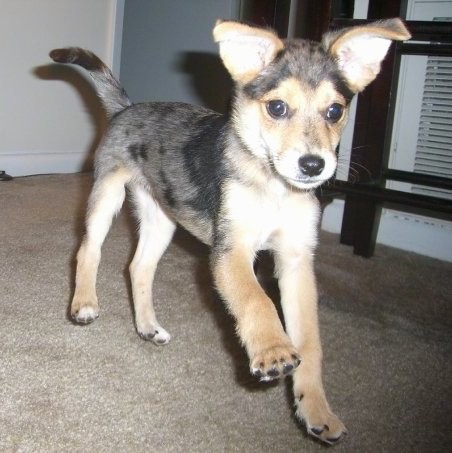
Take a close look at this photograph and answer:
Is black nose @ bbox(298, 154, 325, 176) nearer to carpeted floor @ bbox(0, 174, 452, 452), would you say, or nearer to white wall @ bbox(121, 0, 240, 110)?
carpeted floor @ bbox(0, 174, 452, 452)

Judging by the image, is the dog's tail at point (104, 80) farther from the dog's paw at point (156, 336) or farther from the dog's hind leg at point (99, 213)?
the dog's paw at point (156, 336)

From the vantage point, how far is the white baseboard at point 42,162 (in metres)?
3.37

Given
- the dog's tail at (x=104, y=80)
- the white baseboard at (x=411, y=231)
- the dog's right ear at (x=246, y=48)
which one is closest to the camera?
the dog's right ear at (x=246, y=48)

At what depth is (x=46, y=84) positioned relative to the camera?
3.41 m

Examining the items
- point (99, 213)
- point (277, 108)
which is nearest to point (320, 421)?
point (277, 108)

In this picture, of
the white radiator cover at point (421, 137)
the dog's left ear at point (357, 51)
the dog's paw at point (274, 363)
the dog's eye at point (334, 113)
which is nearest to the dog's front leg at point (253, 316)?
the dog's paw at point (274, 363)

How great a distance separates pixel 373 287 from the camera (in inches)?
87.7

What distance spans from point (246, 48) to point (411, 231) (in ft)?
5.83

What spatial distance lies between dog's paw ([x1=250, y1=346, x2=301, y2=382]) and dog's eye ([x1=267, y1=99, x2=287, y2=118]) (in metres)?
0.61

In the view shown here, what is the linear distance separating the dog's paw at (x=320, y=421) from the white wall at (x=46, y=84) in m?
2.75

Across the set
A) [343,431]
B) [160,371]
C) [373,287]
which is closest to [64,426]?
[160,371]

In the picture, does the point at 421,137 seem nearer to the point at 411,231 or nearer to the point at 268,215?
the point at 411,231

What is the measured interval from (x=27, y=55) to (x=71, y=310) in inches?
86.8

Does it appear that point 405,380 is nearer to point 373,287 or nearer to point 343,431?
point 343,431
